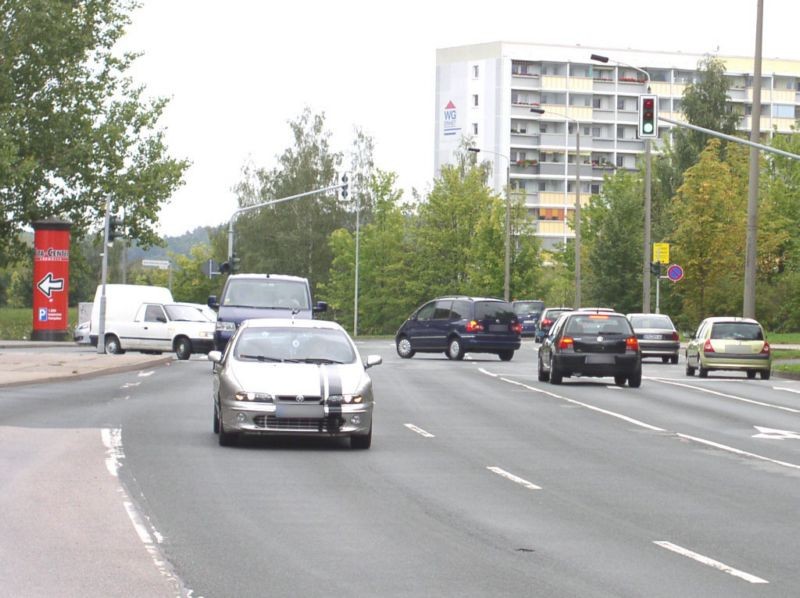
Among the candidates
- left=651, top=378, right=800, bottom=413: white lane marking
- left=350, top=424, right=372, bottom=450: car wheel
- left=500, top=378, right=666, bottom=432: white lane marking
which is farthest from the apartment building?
left=350, top=424, right=372, bottom=450: car wheel

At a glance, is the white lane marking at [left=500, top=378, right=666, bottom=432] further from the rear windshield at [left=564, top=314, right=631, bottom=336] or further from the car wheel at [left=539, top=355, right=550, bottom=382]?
the rear windshield at [left=564, top=314, right=631, bottom=336]

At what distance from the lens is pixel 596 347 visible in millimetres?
32406

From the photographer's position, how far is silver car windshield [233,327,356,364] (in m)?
17.8

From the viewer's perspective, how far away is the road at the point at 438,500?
9.24m

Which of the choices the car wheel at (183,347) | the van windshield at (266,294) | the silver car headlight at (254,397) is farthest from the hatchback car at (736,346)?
the silver car headlight at (254,397)

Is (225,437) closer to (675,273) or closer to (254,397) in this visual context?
(254,397)

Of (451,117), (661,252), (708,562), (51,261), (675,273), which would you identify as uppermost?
(451,117)

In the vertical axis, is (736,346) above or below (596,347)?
below

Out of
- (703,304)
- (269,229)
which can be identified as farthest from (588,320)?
(269,229)

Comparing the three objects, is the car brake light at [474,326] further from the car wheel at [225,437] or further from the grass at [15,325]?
the car wheel at [225,437]

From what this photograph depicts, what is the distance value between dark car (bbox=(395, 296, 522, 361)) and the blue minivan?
11.9 m

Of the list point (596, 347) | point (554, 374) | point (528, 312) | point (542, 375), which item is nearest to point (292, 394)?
point (596, 347)

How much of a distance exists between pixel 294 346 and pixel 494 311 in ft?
96.2

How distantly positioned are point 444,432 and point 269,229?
91.6 m
